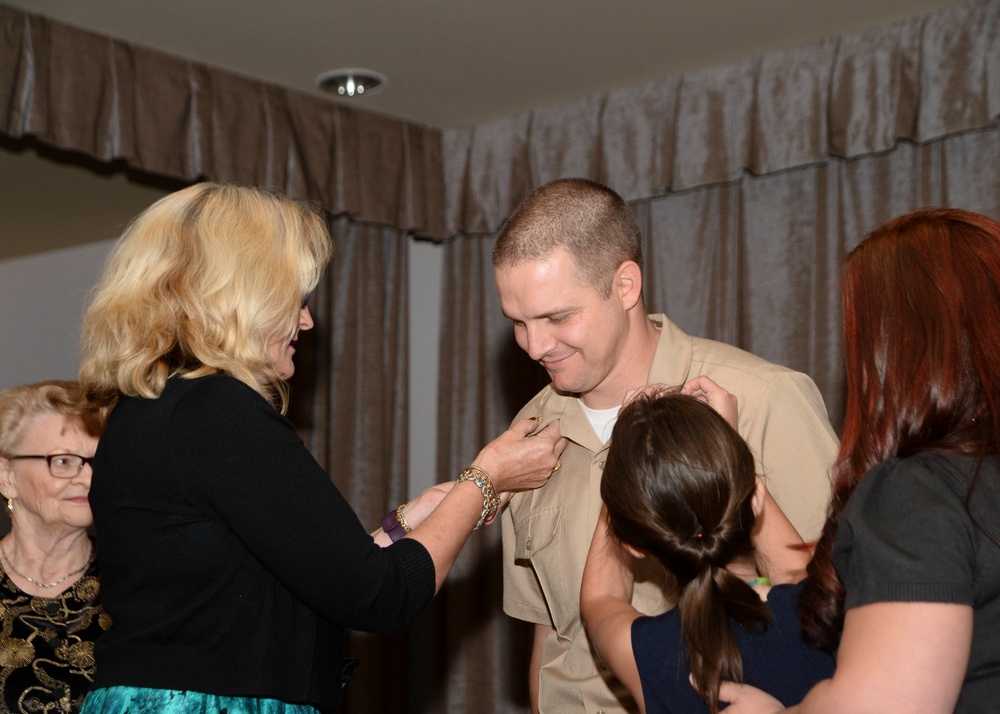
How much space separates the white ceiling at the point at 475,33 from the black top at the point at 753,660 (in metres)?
2.37

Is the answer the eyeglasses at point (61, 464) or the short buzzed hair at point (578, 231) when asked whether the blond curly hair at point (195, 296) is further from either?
the eyeglasses at point (61, 464)

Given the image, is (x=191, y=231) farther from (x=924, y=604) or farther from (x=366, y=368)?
(x=366, y=368)

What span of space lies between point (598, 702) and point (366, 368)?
259 cm

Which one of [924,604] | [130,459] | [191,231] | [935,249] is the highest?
[191,231]

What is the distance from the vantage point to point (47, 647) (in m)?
2.23

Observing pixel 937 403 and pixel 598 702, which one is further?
pixel 598 702

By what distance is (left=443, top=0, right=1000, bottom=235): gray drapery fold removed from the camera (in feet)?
10.8

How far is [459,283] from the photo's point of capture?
15.0 feet

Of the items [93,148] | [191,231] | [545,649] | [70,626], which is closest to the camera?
[191,231]

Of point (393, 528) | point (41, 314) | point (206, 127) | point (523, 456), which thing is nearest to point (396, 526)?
point (393, 528)

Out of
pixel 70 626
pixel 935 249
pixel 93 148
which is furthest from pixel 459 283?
pixel 935 249

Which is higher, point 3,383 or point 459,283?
point 459,283

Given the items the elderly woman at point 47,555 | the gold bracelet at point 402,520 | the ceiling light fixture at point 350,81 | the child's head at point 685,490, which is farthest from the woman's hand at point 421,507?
the ceiling light fixture at point 350,81

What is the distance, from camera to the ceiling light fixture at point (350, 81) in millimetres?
3816
